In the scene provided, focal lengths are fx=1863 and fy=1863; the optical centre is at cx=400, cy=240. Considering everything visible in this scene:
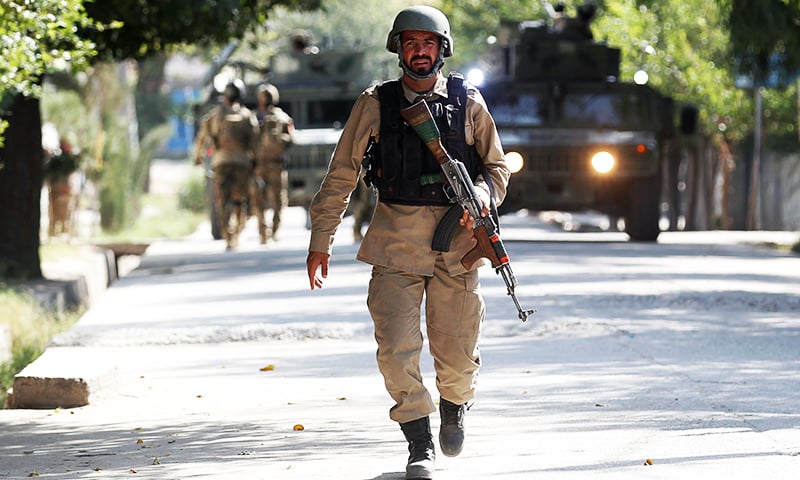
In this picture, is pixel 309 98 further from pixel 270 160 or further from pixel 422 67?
pixel 422 67

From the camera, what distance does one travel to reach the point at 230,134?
69.6ft

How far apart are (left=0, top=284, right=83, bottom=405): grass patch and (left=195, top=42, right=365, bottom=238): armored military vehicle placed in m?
9.20

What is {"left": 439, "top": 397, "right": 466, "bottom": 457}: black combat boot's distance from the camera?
23.0 ft

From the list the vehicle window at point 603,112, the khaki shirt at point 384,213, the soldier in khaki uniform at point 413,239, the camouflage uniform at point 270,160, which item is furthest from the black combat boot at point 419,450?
the vehicle window at point 603,112

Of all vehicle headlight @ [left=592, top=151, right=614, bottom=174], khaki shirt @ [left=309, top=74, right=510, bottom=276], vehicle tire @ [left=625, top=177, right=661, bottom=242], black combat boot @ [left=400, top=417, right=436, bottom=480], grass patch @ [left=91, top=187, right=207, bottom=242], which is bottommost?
grass patch @ [left=91, top=187, right=207, bottom=242]

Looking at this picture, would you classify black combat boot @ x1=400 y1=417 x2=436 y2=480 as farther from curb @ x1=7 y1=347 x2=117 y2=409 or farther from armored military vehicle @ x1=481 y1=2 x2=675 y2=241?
armored military vehicle @ x1=481 y1=2 x2=675 y2=241

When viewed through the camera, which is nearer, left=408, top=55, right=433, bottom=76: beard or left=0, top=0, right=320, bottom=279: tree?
left=408, top=55, right=433, bottom=76: beard

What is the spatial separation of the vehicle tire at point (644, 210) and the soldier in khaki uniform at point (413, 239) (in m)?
15.9

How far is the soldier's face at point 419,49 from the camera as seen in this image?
6930 millimetres

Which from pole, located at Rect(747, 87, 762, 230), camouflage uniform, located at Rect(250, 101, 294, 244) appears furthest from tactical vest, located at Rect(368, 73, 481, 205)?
pole, located at Rect(747, 87, 762, 230)

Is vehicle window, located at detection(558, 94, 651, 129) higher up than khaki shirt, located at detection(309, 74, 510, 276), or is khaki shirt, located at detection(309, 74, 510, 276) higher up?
khaki shirt, located at detection(309, 74, 510, 276)

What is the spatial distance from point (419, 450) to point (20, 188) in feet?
39.0

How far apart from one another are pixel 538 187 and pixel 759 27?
3.78 metres

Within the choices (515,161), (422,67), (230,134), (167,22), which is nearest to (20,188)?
(167,22)
